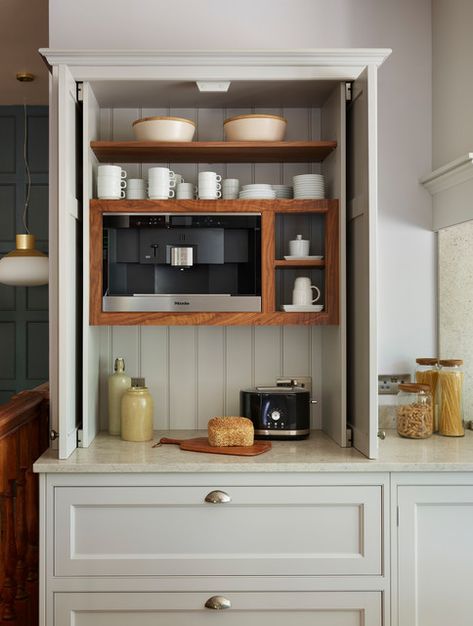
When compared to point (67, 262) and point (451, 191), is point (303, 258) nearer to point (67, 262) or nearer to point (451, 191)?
point (451, 191)

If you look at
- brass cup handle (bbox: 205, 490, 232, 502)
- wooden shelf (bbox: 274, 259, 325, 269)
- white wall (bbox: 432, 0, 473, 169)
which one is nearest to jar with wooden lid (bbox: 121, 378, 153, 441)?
brass cup handle (bbox: 205, 490, 232, 502)

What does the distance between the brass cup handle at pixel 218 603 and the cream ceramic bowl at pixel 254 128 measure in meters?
1.56

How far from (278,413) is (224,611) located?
0.70m

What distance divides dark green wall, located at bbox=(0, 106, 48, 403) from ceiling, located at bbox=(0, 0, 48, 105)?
0.20m

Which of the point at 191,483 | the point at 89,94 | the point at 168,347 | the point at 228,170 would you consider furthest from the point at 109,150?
the point at 191,483

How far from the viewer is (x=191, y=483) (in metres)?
2.23

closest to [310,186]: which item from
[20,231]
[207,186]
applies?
[207,186]

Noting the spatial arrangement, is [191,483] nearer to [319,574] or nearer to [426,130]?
[319,574]

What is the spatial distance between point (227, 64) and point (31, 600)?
1965 millimetres

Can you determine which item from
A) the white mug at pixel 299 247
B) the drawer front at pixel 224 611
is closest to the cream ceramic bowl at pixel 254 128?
the white mug at pixel 299 247

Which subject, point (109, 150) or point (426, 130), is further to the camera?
point (426, 130)

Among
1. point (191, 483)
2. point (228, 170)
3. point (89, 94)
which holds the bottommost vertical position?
point (191, 483)

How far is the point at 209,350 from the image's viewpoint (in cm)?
280

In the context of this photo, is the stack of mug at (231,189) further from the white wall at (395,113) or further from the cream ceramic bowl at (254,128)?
the white wall at (395,113)
